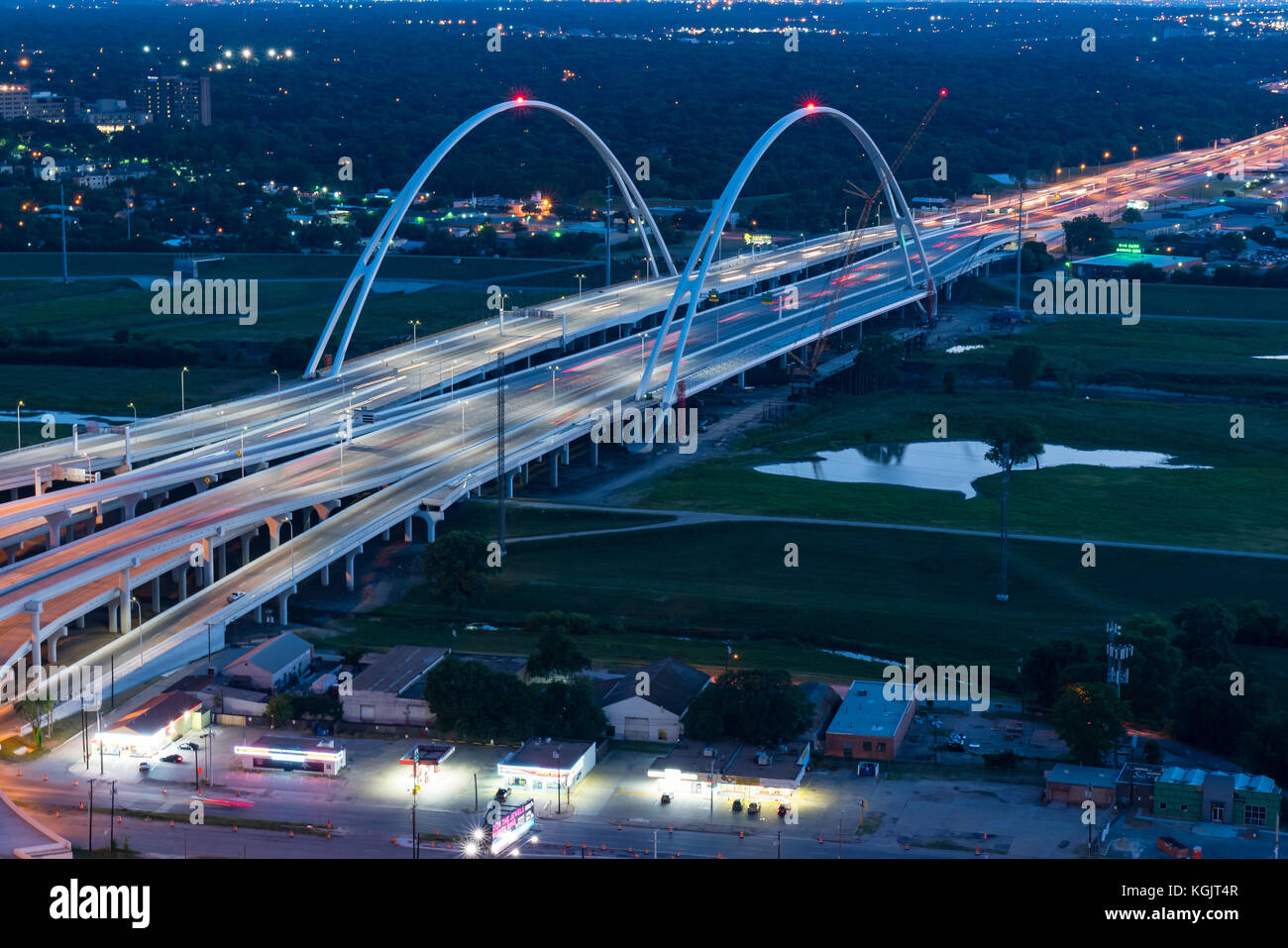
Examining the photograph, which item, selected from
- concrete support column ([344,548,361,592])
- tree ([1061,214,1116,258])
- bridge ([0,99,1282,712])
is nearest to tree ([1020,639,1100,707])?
concrete support column ([344,548,361,592])

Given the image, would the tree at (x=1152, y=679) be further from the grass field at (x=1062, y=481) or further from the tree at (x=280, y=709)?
the tree at (x=280, y=709)

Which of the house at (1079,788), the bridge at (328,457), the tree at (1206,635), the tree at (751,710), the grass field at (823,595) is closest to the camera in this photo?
the house at (1079,788)

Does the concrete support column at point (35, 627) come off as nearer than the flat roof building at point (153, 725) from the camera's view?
No

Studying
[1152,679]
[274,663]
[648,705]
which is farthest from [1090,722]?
[274,663]

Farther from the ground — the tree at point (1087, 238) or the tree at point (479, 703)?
the tree at point (1087, 238)

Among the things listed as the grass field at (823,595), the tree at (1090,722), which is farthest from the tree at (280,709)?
the tree at (1090,722)
